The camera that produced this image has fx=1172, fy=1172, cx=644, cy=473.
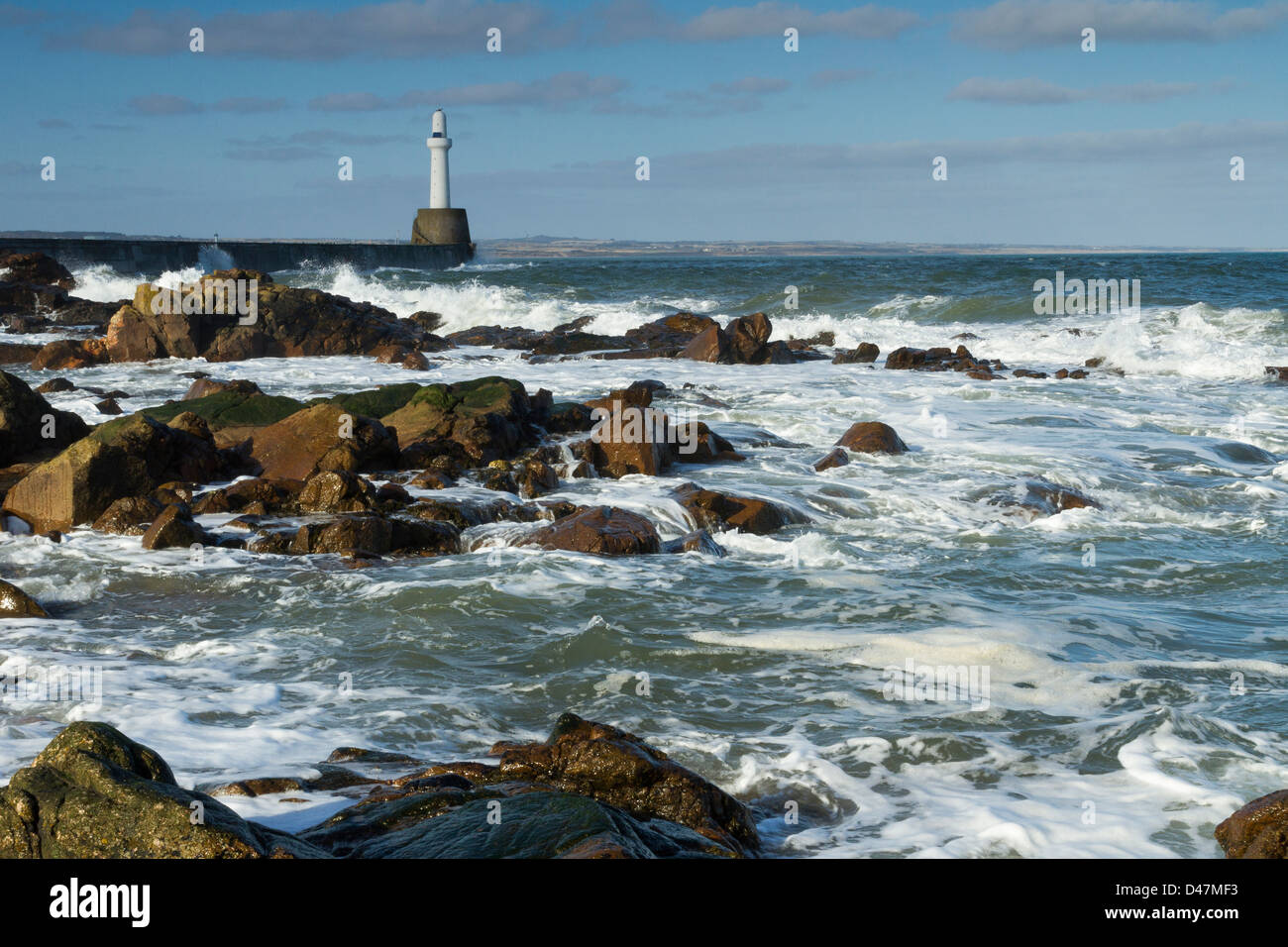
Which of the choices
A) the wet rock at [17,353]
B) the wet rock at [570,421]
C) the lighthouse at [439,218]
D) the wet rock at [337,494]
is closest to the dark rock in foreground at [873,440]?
the wet rock at [570,421]

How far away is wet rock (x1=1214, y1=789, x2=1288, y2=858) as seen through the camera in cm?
408

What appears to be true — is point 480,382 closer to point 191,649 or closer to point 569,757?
point 191,649

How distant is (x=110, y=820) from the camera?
3.44 meters

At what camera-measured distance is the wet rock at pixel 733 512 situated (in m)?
10.2

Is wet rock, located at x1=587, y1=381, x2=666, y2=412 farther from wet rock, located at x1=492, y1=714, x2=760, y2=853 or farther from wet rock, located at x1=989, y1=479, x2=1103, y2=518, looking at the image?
wet rock, located at x1=492, y1=714, x2=760, y2=853

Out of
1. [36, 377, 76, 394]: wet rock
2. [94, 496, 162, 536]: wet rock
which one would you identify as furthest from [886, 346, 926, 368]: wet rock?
[94, 496, 162, 536]: wet rock

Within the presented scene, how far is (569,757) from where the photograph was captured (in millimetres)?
4648

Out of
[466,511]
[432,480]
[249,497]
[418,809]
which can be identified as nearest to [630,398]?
[432,480]

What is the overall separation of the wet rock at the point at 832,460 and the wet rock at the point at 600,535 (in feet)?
11.1

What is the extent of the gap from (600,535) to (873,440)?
508 cm

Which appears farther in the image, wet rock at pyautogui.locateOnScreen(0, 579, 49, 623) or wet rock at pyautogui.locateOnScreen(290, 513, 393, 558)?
wet rock at pyautogui.locateOnScreen(290, 513, 393, 558)

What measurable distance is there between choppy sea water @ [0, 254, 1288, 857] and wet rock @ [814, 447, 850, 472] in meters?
0.27

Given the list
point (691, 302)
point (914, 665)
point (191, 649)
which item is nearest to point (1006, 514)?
point (914, 665)

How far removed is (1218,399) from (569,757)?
17.2m
